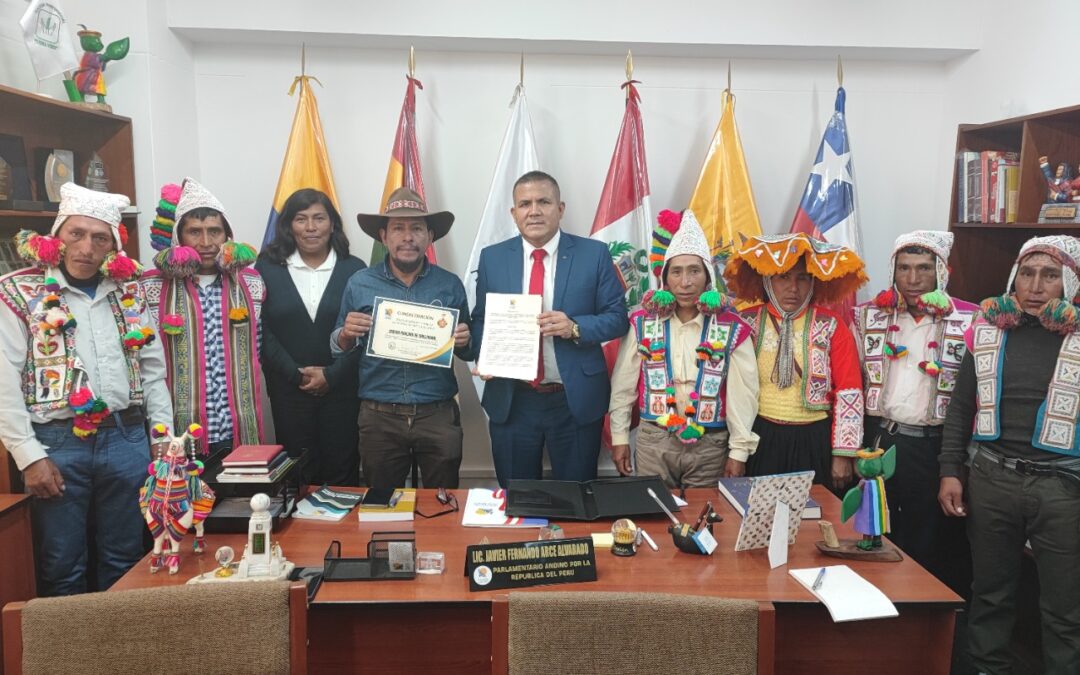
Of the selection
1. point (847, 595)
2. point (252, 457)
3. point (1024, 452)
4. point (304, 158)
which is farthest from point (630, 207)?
point (847, 595)

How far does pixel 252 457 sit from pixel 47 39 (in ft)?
7.90

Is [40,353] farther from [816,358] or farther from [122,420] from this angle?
[816,358]

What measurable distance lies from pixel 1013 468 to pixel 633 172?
2.41 meters

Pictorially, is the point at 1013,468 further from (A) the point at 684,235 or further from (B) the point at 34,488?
(B) the point at 34,488

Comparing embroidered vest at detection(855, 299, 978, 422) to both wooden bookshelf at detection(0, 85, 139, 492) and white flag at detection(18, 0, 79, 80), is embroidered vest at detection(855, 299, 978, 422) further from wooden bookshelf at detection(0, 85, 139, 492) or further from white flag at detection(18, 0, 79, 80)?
white flag at detection(18, 0, 79, 80)

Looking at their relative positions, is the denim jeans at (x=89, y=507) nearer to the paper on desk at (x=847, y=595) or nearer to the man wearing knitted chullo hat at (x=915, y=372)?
the paper on desk at (x=847, y=595)

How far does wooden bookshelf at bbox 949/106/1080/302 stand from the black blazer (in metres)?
3.20

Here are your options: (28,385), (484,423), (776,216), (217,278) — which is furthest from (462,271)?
(28,385)

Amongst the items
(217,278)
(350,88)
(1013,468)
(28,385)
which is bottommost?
(1013,468)

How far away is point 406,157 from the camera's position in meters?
4.10

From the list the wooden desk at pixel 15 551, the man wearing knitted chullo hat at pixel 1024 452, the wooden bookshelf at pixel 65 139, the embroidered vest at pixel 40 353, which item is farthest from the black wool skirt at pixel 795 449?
the wooden bookshelf at pixel 65 139

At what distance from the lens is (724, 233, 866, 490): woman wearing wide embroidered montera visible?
3.00 meters

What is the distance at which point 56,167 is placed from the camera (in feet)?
11.1

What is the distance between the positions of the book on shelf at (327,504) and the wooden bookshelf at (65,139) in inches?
75.0
